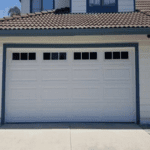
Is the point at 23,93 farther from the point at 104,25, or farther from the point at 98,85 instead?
the point at 104,25

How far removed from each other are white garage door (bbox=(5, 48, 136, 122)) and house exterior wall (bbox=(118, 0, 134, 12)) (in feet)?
9.42

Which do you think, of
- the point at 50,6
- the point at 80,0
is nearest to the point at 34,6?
the point at 50,6

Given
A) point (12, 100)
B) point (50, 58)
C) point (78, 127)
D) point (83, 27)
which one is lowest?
point (78, 127)

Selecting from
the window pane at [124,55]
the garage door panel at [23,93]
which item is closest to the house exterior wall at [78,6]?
the window pane at [124,55]

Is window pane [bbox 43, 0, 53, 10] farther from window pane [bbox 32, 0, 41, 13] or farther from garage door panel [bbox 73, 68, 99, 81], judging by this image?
garage door panel [bbox 73, 68, 99, 81]

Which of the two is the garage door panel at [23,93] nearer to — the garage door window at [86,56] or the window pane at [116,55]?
the garage door window at [86,56]

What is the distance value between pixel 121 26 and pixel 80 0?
11.7 ft

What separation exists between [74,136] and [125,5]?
21.0ft

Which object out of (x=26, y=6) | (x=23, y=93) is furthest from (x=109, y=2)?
(x=23, y=93)

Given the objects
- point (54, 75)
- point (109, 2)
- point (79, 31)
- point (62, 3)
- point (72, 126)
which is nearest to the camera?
point (79, 31)

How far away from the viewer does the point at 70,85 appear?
654cm

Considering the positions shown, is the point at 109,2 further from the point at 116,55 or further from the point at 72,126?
the point at 72,126

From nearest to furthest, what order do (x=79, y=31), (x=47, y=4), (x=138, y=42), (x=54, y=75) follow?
(x=79, y=31) < (x=138, y=42) < (x=54, y=75) < (x=47, y=4)

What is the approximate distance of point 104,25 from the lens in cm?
592
